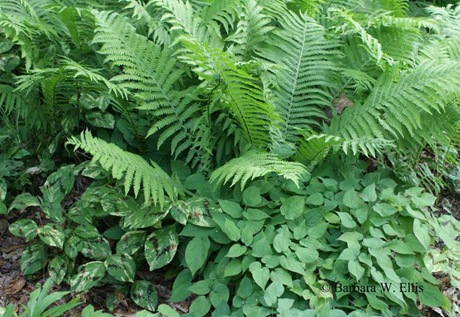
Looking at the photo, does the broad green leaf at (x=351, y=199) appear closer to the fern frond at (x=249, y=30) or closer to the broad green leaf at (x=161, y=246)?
the broad green leaf at (x=161, y=246)

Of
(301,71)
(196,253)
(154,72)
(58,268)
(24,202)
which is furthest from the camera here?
(301,71)

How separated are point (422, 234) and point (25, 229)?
1.99m

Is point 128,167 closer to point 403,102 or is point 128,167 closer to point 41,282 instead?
point 41,282

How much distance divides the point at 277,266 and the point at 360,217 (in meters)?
0.49


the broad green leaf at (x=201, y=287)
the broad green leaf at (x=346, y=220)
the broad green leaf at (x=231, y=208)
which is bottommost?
the broad green leaf at (x=201, y=287)

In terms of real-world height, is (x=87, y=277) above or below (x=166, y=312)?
below

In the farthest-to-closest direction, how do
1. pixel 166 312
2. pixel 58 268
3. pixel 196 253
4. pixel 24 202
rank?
1. pixel 24 202
2. pixel 58 268
3. pixel 196 253
4. pixel 166 312

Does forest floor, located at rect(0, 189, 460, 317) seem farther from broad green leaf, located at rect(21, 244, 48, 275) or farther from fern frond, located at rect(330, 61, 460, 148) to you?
fern frond, located at rect(330, 61, 460, 148)

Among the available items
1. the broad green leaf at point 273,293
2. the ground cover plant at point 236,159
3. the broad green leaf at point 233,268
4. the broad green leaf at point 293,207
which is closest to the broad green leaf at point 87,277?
the ground cover plant at point 236,159

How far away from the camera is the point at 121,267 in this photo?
250cm

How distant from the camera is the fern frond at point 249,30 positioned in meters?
3.09

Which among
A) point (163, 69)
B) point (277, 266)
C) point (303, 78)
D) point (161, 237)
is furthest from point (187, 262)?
point (303, 78)

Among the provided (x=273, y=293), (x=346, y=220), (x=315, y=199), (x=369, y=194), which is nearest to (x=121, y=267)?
(x=273, y=293)

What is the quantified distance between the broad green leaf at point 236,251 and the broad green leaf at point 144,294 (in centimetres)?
45
